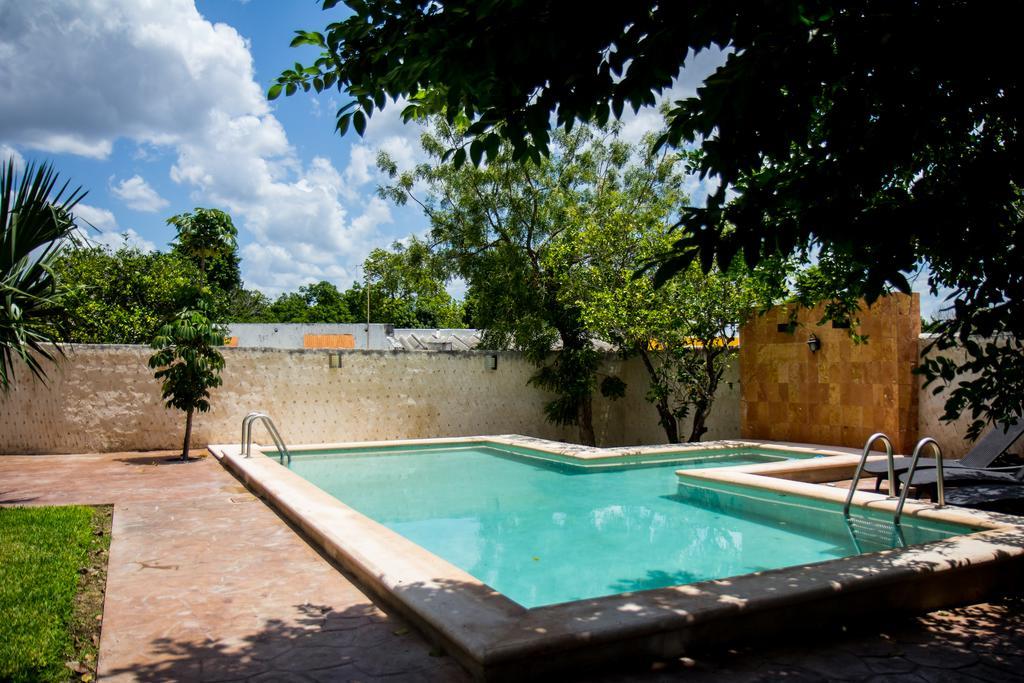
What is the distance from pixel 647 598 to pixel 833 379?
9.73 m

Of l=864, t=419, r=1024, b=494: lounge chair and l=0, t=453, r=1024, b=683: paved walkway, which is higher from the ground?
l=864, t=419, r=1024, b=494: lounge chair

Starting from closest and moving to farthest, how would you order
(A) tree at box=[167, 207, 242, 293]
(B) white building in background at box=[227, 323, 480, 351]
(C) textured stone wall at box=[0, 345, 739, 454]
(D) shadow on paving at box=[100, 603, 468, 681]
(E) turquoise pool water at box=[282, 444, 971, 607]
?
(D) shadow on paving at box=[100, 603, 468, 681] → (E) turquoise pool water at box=[282, 444, 971, 607] → (A) tree at box=[167, 207, 242, 293] → (C) textured stone wall at box=[0, 345, 739, 454] → (B) white building in background at box=[227, 323, 480, 351]

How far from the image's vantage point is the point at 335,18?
11.5 ft

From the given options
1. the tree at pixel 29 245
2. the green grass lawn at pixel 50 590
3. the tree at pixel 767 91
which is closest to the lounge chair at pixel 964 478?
the tree at pixel 767 91

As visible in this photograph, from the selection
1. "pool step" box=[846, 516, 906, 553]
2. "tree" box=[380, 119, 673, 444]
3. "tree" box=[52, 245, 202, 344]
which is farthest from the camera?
"tree" box=[52, 245, 202, 344]

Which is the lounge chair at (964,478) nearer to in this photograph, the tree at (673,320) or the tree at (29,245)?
the tree at (673,320)

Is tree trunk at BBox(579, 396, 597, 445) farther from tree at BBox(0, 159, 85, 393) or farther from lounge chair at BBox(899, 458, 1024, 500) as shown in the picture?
tree at BBox(0, 159, 85, 393)

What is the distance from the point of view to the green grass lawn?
315 centimetres

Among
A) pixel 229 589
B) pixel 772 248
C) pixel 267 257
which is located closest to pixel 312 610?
pixel 229 589

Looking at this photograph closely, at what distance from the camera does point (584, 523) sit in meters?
7.28

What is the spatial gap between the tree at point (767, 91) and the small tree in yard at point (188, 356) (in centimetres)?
816

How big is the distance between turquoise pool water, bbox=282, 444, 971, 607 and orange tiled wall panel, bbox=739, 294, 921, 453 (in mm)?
1529

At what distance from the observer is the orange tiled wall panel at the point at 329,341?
100 ft

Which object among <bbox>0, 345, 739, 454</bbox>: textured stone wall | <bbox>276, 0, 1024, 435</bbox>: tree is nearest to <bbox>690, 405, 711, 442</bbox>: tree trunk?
<bbox>0, 345, 739, 454</bbox>: textured stone wall
